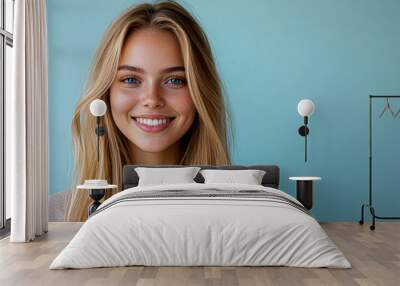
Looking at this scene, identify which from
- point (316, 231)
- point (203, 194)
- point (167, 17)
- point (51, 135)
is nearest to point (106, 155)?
point (51, 135)

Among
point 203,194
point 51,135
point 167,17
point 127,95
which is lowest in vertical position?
point 203,194

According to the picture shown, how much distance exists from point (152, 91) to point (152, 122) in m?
0.37

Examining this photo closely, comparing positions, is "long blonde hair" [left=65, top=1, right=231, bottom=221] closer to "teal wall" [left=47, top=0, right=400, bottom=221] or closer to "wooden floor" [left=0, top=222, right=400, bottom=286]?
"teal wall" [left=47, top=0, right=400, bottom=221]

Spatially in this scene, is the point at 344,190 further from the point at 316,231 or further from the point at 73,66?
the point at 73,66

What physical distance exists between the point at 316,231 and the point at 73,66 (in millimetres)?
4010

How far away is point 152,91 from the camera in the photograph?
7.02 metres

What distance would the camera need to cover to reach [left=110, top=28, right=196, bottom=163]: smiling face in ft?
23.1

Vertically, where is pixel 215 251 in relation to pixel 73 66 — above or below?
below

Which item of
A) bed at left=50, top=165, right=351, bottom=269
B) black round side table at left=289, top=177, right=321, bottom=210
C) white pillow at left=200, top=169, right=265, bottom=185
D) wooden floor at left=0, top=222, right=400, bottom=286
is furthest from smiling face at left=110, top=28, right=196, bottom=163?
bed at left=50, top=165, right=351, bottom=269

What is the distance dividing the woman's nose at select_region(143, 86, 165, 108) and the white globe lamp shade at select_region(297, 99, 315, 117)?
5.37ft

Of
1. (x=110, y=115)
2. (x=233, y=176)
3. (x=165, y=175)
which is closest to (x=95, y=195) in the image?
(x=165, y=175)

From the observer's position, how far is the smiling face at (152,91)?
7047 mm

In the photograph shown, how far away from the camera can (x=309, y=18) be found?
7352 mm

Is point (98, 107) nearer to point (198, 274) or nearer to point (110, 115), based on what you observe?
point (110, 115)
